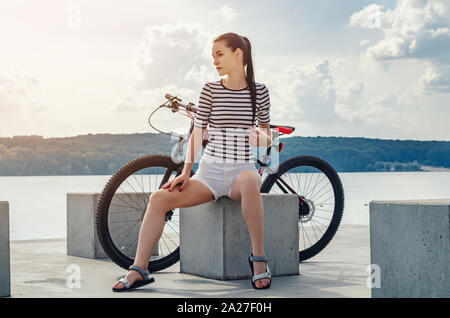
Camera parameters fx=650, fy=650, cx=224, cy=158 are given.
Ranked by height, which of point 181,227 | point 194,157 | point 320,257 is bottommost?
point 320,257

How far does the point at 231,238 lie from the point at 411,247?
161 centimetres

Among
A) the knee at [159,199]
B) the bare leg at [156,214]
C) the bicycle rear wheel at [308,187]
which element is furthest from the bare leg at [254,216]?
the bicycle rear wheel at [308,187]

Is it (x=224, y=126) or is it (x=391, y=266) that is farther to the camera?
(x=224, y=126)

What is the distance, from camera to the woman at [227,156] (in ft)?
13.9

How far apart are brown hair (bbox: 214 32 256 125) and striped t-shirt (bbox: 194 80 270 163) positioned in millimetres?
80

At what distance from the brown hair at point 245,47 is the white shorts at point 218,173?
13.8 inches

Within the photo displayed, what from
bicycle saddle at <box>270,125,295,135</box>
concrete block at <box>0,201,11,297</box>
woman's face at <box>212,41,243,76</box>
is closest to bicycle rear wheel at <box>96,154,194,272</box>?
concrete block at <box>0,201,11,297</box>

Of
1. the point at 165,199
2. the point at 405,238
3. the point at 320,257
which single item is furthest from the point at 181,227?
the point at 405,238

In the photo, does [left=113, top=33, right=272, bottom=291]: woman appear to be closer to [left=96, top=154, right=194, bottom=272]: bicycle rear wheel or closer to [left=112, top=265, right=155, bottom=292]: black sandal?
[left=112, top=265, right=155, bottom=292]: black sandal

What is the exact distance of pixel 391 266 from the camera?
3398 mm

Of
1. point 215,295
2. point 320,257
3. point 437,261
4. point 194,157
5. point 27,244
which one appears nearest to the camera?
point 437,261
